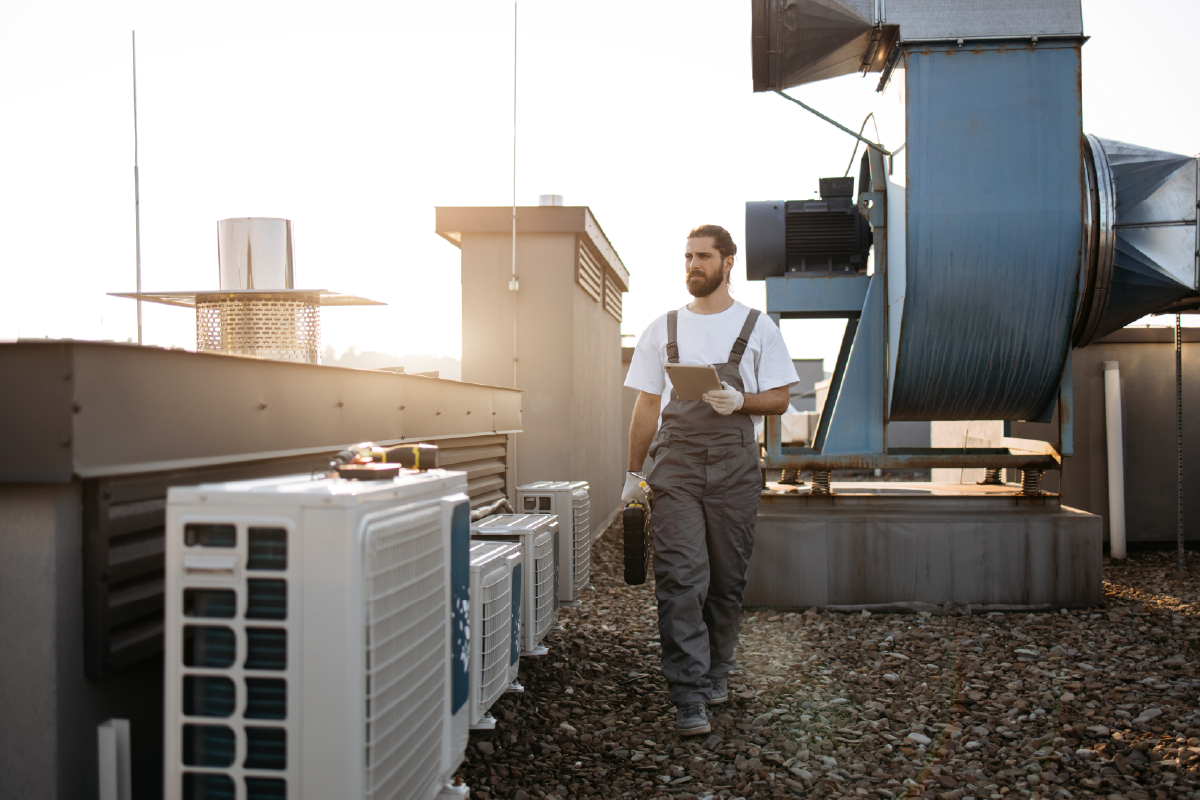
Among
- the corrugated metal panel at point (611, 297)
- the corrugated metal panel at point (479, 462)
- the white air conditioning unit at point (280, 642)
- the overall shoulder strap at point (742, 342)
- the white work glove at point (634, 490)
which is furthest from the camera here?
the corrugated metal panel at point (611, 297)

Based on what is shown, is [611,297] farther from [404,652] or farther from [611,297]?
[404,652]

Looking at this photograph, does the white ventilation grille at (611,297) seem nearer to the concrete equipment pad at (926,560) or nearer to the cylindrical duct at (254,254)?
the concrete equipment pad at (926,560)

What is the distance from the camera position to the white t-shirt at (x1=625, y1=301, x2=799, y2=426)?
379 centimetres

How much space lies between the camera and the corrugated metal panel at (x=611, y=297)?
11.3 metres

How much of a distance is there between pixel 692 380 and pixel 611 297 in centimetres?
876

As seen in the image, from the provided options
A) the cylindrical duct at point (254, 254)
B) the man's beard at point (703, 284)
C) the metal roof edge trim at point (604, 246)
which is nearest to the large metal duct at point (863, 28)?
the metal roof edge trim at point (604, 246)

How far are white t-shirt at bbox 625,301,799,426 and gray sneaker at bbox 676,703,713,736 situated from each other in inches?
49.9

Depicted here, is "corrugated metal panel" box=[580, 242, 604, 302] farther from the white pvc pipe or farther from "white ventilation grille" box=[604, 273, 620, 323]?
the white pvc pipe

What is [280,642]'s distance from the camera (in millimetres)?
1848

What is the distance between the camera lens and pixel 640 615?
5727 millimetres

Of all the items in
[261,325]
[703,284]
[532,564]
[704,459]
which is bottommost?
[532,564]

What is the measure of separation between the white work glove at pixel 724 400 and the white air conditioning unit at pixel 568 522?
190 cm

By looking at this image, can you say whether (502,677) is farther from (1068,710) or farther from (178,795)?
(1068,710)

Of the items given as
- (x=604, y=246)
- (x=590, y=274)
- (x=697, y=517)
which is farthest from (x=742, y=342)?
(x=604, y=246)
